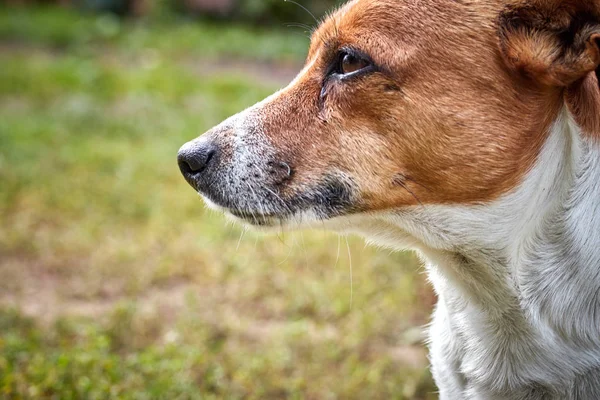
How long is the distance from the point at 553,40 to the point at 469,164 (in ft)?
1.61

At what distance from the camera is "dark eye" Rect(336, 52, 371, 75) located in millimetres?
2596

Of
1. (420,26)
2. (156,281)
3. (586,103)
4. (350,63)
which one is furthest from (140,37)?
(586,103)

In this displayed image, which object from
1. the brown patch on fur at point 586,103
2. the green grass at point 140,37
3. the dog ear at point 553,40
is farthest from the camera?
the green grass at point 140,37

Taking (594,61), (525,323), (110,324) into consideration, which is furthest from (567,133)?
(110,324)

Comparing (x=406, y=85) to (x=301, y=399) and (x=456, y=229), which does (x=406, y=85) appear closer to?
(x=456, y=229)

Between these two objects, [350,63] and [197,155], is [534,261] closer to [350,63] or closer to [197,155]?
[350,63]

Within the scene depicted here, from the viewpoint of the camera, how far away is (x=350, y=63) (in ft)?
8.64

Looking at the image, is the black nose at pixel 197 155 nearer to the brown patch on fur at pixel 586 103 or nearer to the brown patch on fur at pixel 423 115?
the brown patch on fur at pixel 423 115

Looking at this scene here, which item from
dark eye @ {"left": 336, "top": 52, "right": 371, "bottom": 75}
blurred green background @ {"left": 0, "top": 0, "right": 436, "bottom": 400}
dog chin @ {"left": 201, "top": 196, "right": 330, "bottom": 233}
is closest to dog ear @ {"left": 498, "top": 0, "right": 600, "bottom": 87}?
dark eye @ {"left": 336, "top": 52, "right": 371, "bottom": 75}

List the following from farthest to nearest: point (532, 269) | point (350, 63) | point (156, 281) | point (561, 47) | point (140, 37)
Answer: point (140, 37)
point (156, 281)
point (350, 63)
point (532, 269)
point (561, 47)

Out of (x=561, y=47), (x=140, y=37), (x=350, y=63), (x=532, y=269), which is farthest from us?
(x=140, y=37)

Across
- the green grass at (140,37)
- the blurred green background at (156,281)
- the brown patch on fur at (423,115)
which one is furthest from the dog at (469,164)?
the green grass at (140,37)

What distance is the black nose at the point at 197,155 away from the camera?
2686mm

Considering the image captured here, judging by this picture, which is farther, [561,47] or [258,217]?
[258,217]
